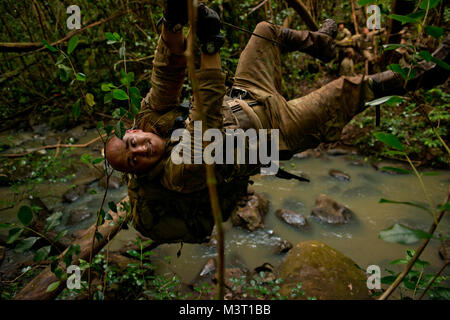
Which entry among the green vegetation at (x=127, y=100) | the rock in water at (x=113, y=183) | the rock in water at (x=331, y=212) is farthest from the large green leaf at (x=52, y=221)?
the rock in water at (x=113, y=183)

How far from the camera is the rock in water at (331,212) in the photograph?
11.8 ft

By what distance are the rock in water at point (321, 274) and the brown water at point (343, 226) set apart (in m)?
0.38

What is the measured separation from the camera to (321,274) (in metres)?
2.60

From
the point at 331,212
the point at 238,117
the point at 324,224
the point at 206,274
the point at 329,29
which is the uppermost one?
the point at 329,29

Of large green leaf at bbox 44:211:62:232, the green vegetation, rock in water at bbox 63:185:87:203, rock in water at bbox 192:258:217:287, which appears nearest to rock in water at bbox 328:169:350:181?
the green vegetation

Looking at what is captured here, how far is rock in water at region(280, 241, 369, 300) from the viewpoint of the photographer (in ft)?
7.98

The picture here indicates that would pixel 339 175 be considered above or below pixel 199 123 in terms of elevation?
below

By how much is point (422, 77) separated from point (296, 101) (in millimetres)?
999

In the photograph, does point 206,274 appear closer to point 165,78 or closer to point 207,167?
point 165,78

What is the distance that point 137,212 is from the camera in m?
2.01

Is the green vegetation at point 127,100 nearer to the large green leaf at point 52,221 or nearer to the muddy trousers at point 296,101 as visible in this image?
the large green leaf at point 52,221

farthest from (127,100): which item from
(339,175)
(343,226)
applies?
(339,175)
